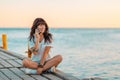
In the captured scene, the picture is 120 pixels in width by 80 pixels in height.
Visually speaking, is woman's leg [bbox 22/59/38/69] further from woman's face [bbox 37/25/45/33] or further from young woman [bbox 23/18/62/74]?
woman's face [bbox 37/25/45/33]

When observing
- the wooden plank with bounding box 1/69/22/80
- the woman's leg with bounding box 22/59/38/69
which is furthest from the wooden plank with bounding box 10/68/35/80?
the woman's leg with bounding box 22/59/38/69

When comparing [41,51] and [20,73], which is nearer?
[41,51]

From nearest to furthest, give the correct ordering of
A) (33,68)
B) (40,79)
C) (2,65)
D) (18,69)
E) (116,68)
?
(40,79) → (33,68) → (18,69) → (2,65) → (116,68)

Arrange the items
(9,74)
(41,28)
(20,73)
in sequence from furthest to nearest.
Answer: (20,73) → (9,74) → (41,28)

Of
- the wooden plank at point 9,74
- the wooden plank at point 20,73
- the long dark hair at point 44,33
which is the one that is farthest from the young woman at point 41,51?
the wooden plank at point 9,74

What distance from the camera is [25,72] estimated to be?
8898 mm

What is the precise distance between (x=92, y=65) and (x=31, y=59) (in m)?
14.6

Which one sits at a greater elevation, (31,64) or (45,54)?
(45,54)

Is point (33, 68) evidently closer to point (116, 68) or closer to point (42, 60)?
point (42, 60)

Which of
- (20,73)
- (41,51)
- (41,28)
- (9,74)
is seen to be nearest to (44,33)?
(41,28)

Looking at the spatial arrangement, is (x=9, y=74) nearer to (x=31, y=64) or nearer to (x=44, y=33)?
(x=31, y=64)

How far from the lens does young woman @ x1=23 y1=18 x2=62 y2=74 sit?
28.2 feet

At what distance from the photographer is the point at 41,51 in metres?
8.66
